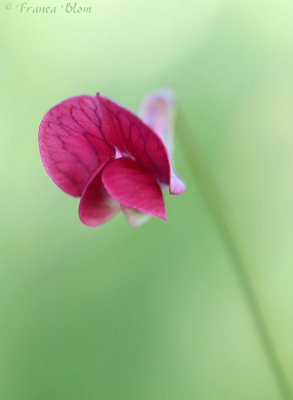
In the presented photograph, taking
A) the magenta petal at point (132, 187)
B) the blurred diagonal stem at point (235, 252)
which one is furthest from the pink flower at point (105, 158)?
the blurred diagonal stem at point (235, 252)

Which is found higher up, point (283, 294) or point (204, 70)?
point (204, 70)

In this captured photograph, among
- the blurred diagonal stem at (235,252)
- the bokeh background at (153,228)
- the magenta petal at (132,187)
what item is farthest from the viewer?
the bokeh background at (153,228)

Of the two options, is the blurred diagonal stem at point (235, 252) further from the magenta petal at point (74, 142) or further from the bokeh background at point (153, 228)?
the magenta petal at point (74, 142)

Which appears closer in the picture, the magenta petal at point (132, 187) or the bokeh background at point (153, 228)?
the magenta petal at point (132, 187)

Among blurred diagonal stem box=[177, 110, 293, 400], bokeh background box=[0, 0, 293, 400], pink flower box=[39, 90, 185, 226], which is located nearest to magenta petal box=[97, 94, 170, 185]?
pink flower box=[39, 90, 185, 226]

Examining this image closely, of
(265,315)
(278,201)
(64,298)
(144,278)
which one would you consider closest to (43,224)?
(64,298)

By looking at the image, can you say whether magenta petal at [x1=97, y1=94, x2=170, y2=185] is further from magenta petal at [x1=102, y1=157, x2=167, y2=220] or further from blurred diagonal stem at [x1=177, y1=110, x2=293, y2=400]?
blurred diagonal stem at [x1=177, y1=110, x2=293, y2=400]

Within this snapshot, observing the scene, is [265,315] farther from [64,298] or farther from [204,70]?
[204,70]
